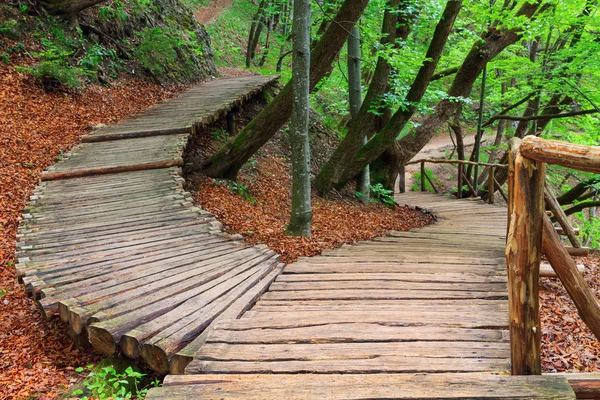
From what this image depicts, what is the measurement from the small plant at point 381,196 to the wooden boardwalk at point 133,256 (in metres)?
4.98

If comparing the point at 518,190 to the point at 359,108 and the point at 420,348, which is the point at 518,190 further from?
the point at 359,108

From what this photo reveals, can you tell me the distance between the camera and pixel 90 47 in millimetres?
11352

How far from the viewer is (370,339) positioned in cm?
305

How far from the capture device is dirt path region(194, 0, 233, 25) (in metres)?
26.6

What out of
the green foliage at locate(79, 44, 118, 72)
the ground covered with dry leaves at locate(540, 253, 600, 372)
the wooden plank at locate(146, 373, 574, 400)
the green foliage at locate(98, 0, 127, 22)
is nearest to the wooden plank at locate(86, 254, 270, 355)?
the wooden plank at locate(146, 373, 574, 400)

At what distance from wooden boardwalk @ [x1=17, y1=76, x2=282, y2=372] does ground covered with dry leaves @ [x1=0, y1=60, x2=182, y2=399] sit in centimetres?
36

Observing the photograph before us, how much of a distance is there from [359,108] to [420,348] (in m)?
7.46

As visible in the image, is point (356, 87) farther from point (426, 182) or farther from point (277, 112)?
point (426, 182)

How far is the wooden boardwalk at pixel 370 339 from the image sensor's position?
8.00ft

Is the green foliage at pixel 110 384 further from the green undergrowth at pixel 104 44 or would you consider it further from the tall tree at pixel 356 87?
the green undergrowth at pixel 104 44

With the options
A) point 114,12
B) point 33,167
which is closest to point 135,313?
point 33,167

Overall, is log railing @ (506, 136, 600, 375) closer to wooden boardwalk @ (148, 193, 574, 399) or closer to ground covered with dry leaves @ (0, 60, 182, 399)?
wooden boardwalk @ (148, 193, 574, 399)

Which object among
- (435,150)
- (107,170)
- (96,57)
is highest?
(96,57)

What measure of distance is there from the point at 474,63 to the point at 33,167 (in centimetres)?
924
